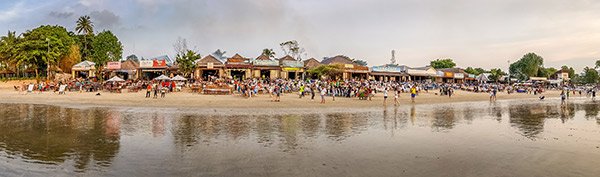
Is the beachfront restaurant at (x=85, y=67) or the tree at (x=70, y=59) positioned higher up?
the tree at (x=70, y=59)

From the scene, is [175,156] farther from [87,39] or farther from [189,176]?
[87,39]

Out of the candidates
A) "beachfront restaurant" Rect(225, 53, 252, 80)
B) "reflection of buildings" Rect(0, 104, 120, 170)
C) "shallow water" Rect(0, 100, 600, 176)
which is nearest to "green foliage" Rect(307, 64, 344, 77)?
"beachfront restaurant" Rect(225, 53, 252, 80)

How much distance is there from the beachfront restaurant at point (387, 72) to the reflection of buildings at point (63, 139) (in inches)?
1600

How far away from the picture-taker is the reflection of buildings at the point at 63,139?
7633 millimetres

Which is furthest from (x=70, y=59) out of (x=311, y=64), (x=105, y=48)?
(x=311, y=64)

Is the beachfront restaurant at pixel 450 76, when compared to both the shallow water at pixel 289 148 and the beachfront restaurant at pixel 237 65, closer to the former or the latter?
the beachfront restaurant at pixel 237 65

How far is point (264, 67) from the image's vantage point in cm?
4284

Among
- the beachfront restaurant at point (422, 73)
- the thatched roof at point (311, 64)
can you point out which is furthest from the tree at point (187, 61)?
the beachfront restaurant at point (422, 73)

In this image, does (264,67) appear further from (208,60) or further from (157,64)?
(157,64)

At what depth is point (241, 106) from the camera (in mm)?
20578

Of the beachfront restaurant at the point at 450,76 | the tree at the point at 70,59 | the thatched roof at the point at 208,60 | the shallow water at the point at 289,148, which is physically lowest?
the shallow water at the point at 289,148

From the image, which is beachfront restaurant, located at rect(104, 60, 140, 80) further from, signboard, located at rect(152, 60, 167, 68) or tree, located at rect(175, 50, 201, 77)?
tree, located at rect(175, 50, 201, 77)

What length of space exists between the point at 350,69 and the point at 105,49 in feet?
108

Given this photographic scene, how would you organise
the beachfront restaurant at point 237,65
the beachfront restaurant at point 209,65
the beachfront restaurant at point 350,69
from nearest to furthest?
the beachfront restaurant at point 209,65 → the beachfront restaurant at point 237,65 → the beachfront restaurant at point 350,69
